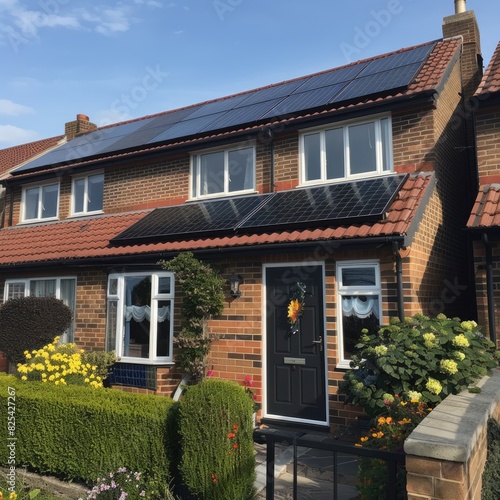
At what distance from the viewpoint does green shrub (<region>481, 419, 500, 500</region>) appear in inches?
143

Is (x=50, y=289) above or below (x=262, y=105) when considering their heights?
below

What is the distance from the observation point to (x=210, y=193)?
10695mm

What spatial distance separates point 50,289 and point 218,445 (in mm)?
8180

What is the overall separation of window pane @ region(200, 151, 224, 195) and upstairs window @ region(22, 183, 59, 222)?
5246mm

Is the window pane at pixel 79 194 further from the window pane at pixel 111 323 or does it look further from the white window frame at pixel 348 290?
the white window frame at pixel 348 290

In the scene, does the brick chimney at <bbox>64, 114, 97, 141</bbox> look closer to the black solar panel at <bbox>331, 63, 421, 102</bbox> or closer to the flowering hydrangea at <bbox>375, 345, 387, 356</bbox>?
the black solar panel at <bbox>331, 63, 421, 102</bbox>

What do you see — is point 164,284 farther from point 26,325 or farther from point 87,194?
point 87,194

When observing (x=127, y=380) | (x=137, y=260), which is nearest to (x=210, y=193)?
(x=137, y=260)

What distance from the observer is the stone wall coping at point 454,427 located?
2873 millimetres

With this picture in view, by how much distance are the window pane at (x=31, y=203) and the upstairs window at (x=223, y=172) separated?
6139 mm

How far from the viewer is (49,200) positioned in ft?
45.0

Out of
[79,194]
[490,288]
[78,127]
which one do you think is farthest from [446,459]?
[78,127]

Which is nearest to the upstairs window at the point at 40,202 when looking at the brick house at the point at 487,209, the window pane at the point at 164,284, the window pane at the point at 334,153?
the window pane at the point at 164,284

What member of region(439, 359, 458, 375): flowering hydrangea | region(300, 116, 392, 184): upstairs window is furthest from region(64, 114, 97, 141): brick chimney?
region(439, 359, 458, 375): flowering hydrangea
